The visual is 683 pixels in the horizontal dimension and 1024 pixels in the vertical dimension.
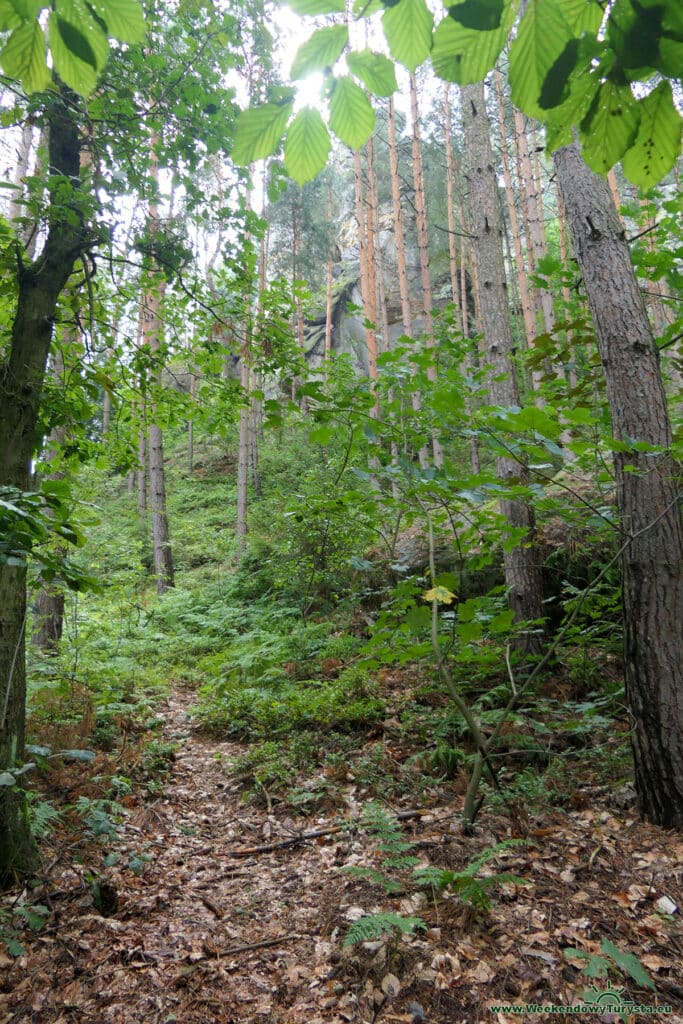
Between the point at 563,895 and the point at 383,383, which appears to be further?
the point at 383,383

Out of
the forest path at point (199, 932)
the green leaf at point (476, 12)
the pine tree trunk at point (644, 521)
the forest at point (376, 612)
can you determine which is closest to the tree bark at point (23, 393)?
the forest at point (376, 612)

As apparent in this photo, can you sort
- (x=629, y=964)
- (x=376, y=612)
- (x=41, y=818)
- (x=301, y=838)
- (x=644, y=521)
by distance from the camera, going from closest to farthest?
(x=629, y=964) < (x=644, y=521) < (x=41, y=818) < (x=301, y=838) < (x=376, y=612)

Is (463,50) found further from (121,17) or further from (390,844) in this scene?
(390,844)

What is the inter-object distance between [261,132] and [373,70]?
214 mm

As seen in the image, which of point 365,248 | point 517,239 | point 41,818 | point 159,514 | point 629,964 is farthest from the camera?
point 365,248

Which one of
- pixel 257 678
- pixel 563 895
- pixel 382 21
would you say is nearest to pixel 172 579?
pixel 257 678

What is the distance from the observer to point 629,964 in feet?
6.34

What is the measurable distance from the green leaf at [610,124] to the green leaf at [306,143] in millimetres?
426

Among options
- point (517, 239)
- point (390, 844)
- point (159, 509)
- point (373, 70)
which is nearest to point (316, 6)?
point (373, 70)

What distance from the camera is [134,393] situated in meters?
4.75

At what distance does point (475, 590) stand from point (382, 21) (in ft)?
20.3

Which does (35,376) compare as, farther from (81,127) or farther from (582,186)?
(582,186)

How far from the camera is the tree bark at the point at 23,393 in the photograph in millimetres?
2834

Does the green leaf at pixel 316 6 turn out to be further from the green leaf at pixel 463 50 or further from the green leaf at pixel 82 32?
the green leaf at pixel 82 32
